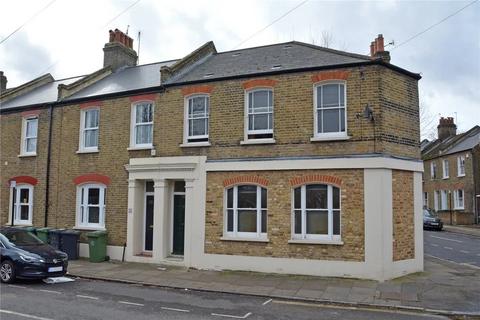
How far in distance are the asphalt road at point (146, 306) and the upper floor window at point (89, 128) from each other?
7.18 meters

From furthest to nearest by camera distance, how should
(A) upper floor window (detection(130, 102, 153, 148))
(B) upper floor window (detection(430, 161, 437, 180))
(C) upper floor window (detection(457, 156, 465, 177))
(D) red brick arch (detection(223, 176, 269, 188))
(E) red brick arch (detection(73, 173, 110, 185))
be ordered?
(B) upper floor window (detection(430, 161, 437, 180)), (C) upper floor window (detection(457, 156, 465, 177)), (E) red brick arch (detection(73, 173, 110, 185)), (A) upper floor window (detection(130, 102, 153, 148)), (D) red brick arch (detection(223, 176, 269, 188))

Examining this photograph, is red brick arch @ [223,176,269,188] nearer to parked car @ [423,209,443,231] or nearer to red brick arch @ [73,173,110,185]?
red brick arch @ [73,173,110,185]

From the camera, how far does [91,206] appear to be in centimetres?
1712

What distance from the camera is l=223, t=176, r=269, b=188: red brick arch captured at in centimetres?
1393

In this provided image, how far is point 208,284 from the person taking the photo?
12.1m

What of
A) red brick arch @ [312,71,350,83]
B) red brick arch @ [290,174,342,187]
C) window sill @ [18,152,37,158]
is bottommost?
red brick arch @ [290,174,342,187]

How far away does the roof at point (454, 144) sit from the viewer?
3707 centimetres

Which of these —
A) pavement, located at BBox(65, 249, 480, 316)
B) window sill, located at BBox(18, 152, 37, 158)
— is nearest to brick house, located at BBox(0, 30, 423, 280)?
pavement, located at BBox(65, 249, 480, 316)

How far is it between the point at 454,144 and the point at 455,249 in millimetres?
22483

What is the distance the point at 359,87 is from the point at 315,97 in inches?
52.1

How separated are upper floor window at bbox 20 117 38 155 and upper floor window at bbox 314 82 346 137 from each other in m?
12.3

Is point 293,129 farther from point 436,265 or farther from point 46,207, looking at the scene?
point 46,207

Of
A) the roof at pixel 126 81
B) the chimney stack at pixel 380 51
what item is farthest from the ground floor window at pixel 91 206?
the chimney stack at pixel 380 51

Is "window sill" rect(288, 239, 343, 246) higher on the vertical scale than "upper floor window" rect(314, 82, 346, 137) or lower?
lower
